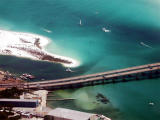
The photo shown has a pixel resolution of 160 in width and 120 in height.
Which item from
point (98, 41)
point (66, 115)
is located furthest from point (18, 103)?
point (98, 41)

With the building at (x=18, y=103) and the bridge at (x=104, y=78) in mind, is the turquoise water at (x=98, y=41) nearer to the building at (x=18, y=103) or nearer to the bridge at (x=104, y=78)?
the bridge at (x=104, y=78)

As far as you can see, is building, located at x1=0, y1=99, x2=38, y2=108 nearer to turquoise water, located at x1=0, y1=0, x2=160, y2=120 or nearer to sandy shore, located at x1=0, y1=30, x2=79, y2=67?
turquoise water, located at x1=0, y1=0, x2=160, y2=120

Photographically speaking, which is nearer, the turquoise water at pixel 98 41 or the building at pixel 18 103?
the building at pixel 18 103

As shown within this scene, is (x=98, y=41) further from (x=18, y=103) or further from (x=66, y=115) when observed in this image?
(x=66, y=115)

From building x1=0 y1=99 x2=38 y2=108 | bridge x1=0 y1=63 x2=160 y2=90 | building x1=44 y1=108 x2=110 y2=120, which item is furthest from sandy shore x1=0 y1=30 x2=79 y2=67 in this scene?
building x1=44 y1=108 x2=110 y2=120

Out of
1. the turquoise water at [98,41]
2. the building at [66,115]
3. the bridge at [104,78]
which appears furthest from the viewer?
the bridge at [104,78]

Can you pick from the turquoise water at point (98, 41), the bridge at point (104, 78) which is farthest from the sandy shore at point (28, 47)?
the bridge at point (104, 78)

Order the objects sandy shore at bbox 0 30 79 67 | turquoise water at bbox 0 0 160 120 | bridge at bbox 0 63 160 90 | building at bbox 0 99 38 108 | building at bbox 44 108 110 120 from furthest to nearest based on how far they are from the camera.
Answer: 1. sandy shore at bbox 0 30 79 67
2. bridge at bbox 0 63 160 90
3. turquoise water at bbox 0 0 160 120
4. building at bbox 0 99 38 108
5. building at bbox 44 108 110 120
